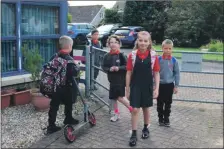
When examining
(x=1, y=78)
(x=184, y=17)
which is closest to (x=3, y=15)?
(x=1, y=78)

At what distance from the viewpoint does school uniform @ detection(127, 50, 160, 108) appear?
15.7ft

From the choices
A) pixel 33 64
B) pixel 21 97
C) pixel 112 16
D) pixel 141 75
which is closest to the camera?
pixel 141 75

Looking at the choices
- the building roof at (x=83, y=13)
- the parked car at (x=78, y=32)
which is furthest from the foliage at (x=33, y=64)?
the building roof at (x=83, y=13)

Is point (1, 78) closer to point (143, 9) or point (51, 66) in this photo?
point (51, 66)

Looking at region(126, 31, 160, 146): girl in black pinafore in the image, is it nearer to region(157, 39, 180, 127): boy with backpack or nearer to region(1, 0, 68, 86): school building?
region(157, 39, 180, 127): boy with backpack

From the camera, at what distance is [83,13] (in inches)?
1854

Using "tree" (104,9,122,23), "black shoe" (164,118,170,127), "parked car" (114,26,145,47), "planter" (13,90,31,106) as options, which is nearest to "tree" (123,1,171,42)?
"tree" (104,9,122,23)

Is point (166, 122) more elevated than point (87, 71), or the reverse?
point (87, 71)

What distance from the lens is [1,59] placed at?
7410 millimetres

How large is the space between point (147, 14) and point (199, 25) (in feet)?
20.7

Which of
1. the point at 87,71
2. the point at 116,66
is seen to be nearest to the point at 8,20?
the point at 87,71

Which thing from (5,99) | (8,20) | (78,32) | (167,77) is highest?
(78,32)

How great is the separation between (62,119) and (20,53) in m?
2.31

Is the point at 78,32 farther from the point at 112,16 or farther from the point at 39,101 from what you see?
the point at 39,101
